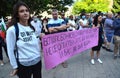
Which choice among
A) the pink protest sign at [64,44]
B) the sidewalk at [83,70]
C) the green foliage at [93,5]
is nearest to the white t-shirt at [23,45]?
the pink protest sign at [64,44]

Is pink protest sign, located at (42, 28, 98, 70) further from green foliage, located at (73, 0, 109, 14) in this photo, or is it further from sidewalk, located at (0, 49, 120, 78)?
green foliage, located at (73, 0, 109, 14)

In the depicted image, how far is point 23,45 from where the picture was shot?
384 centimetres

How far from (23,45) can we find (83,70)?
174 inches

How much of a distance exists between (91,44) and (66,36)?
1819 millimetres

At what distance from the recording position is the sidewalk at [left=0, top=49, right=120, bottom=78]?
744cm

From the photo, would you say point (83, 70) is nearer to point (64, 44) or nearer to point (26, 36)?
point (64, 44)

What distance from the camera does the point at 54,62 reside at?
6.09 m

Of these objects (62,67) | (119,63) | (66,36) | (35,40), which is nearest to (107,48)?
(119,63)

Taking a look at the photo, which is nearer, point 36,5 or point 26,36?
point 26,36

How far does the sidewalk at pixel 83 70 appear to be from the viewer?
744 centimetres

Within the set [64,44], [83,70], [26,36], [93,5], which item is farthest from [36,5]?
[93,5]

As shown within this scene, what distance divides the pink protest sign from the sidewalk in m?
0.55

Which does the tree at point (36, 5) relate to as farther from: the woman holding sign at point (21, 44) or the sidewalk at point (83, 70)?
the woman holding sign at point (21, 44)

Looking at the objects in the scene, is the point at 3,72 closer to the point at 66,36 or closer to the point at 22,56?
the point at 66,36
